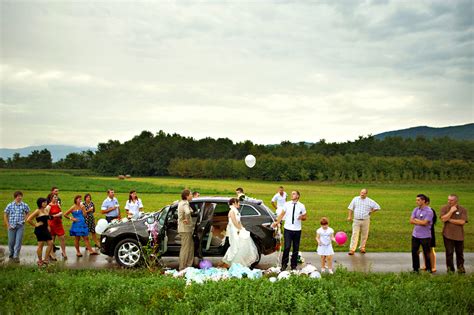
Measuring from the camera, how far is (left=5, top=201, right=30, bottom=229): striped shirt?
11.4 m

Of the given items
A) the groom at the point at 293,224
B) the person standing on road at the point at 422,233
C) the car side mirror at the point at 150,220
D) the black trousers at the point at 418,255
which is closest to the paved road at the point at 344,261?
the black trousers at the point at 418,255

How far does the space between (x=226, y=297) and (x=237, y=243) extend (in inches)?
149

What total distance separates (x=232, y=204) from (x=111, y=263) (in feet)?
12.2

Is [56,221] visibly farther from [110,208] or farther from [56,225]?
[110,208]

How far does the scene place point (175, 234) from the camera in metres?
11.0

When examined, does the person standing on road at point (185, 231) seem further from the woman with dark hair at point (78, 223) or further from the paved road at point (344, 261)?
the woman with dark hair at point (78, 223)

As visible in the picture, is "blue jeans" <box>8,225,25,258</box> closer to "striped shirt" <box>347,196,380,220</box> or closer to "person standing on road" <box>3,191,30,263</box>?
"person standing on road" <box>3,191,30,263</box>

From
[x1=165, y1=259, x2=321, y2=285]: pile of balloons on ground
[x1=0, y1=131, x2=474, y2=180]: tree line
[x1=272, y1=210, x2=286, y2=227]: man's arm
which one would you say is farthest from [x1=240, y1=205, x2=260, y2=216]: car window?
[x1=0, y1=131, x2=474, y2=180]: tree line

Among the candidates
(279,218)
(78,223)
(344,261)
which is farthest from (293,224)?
(78,223)

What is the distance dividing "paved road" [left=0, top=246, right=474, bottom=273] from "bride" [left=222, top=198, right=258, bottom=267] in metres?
1.02

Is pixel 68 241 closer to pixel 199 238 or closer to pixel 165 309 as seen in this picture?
pixel 199 238

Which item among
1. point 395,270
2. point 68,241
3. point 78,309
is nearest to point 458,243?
point 395,270

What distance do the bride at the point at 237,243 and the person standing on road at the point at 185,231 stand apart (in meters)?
0.90

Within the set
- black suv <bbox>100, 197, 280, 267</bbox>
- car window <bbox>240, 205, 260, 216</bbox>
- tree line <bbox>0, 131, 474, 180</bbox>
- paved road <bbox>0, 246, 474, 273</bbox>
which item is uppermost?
tree line <bbox>0, 131, 474, 180</bbox>
